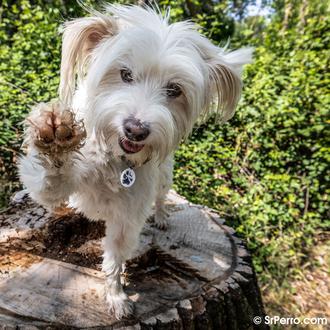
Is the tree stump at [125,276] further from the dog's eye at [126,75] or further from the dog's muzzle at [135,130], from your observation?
the dog's eye at [126,75]

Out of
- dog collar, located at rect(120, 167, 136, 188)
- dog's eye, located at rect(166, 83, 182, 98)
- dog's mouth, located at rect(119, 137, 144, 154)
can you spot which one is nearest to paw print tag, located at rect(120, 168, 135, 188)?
dog collar, located at rect(120, 167, 136, 188)

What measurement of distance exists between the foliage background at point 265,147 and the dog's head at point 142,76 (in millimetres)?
2527

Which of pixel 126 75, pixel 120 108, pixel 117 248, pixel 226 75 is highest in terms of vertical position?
pixel 226 75

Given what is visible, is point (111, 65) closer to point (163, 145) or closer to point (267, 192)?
point (163, 145)

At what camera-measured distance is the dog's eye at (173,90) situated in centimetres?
182

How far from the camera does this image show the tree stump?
189 cm

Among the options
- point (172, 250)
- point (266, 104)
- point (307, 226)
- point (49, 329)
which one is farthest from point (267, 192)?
point (49, 329)

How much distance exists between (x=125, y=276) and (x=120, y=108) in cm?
134

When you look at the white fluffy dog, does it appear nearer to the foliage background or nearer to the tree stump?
→ the tree stump

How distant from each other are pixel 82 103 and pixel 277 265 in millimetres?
3343

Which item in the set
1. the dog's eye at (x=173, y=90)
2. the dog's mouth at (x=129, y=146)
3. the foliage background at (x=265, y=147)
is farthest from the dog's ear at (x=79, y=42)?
the foliage background at (x=265, y=147)

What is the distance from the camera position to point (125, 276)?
2475 mm

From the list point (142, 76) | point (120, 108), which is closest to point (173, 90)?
point (142, 76)

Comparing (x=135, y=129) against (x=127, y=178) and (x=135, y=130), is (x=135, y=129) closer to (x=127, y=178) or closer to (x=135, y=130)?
(x=135, y=130)
